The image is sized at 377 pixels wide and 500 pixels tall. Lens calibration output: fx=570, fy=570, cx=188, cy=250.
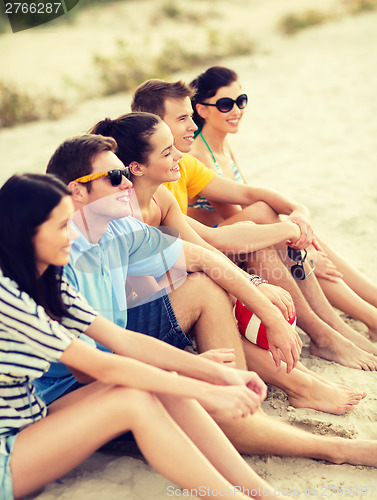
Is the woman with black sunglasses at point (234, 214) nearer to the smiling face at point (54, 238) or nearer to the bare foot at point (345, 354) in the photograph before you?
the bare foot at point (345, 354)

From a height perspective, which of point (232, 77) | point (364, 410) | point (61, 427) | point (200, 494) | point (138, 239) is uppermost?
point (232, 77)

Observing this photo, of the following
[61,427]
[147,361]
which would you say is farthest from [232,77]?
[61,427]

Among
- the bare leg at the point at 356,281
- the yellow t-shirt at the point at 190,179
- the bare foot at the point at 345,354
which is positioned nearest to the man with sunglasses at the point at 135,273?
the bare foot at the point at 345,354

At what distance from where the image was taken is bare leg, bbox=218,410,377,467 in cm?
254

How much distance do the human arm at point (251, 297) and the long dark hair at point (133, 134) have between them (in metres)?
0.57

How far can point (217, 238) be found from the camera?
11.2ft

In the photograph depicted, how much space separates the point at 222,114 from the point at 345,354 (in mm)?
1984

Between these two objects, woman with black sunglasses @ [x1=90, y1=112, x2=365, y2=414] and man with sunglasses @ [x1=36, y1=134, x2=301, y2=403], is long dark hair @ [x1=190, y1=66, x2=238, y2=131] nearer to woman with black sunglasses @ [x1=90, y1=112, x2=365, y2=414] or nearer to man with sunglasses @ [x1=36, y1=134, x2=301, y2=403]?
woman with black sunglasses @ [x1=90, y1=112, x2=365, y2=414]

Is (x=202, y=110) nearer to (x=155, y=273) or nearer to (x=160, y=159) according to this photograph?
(x=160, y=159)

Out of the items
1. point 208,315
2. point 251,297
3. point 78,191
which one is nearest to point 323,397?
point 251,297

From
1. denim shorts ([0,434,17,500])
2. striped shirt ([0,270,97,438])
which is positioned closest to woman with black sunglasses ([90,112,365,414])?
striped shirt ([0,270,97,438])

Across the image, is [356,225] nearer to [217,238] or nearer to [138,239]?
[217,238]

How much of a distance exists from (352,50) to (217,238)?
9001 millimetres

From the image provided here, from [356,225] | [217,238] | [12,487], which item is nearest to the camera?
[12,487]
